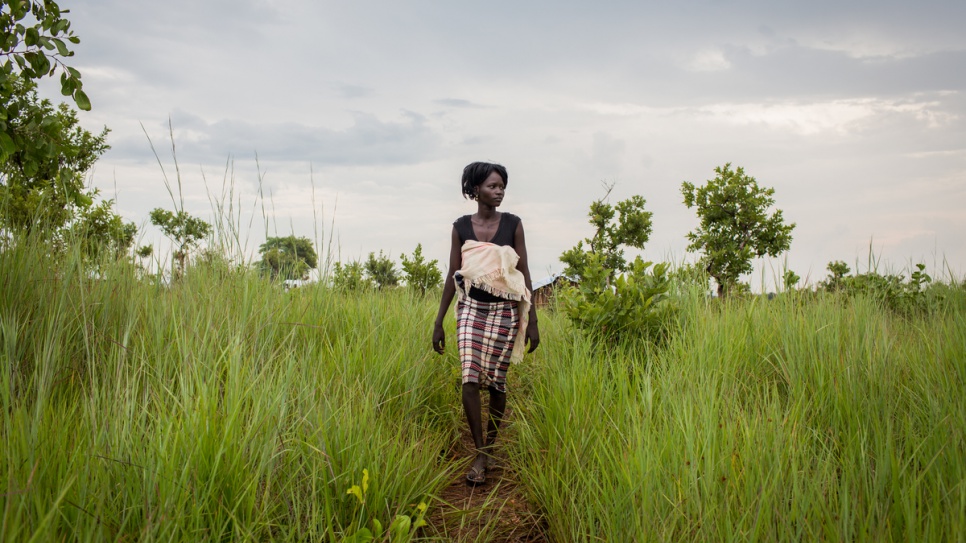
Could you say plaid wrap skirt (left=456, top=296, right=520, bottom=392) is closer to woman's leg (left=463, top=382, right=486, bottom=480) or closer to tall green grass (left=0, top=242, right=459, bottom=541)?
woman's leg (left=463, top=382, right=486, bottom=480)

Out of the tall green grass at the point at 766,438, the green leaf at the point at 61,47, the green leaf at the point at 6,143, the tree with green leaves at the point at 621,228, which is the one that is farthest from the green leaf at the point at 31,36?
the tree with green leaves at the point at 621,228

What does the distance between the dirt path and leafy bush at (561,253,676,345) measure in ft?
5.80

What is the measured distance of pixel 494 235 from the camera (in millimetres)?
5152

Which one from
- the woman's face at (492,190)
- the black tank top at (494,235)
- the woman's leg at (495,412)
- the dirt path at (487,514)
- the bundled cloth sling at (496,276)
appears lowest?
the dirt path at (487,514)

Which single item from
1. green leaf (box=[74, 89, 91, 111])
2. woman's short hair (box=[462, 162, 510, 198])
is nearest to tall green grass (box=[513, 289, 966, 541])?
woman's short hair (box=[462, 162, 510, 198])

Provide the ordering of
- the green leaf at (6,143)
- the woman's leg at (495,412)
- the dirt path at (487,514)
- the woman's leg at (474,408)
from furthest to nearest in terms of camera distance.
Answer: the woman's leg at (495,412), the woman's leg at (474,408), the green leaf at (6,143), the dirt path at (487,514)

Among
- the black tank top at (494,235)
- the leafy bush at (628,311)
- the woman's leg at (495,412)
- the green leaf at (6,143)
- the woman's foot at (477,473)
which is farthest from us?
the leafy bush at (628,311)

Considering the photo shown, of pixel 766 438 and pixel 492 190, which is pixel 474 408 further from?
pixel 766 438

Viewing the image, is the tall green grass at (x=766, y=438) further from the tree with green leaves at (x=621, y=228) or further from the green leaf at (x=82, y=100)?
the tree with green leaves at (x=621, y=228)

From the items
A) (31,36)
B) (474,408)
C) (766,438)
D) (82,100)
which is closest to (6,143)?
(82,100)

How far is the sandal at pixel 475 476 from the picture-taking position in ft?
15.5

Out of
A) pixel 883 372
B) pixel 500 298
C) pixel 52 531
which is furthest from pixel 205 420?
pixel 883 372

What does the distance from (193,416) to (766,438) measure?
2.69 metres

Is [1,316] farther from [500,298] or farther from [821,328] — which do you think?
[821,328]
